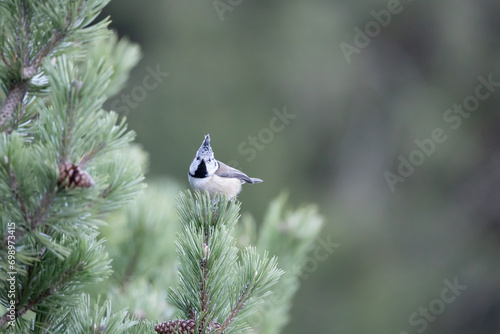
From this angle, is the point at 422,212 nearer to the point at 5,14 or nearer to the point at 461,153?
the point at 461,153

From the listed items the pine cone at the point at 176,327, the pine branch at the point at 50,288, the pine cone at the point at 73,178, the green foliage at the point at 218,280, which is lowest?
the pine branch at the point at 50,288

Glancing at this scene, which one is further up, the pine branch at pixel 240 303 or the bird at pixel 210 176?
the pine branch at pixel 240 303

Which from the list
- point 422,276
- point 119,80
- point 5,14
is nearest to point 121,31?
point 422,276

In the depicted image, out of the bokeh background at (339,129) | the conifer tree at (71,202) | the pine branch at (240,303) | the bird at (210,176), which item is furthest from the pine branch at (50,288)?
the bokeh background at (339,129)

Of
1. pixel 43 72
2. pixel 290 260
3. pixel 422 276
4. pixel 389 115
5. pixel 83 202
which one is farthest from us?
pixel 389 115

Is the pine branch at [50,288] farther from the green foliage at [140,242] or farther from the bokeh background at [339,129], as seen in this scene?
the bokeh background at [339,129]

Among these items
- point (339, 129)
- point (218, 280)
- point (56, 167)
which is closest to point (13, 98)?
point (56, 167)

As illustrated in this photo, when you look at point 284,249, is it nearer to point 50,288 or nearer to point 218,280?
point 218,280
